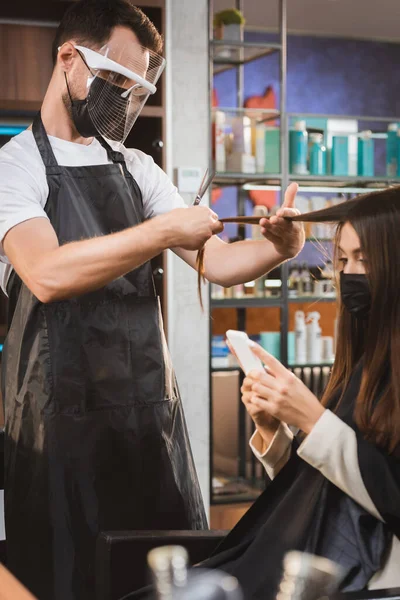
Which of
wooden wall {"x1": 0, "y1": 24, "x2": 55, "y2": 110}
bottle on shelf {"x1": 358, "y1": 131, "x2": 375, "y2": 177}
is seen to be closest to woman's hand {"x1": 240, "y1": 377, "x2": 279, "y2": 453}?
wooden wall {"x1": 0, "y1": 24, "x2": 55, "y2": 110}

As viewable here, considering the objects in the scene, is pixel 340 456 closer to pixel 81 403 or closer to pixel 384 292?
pixel 384 292

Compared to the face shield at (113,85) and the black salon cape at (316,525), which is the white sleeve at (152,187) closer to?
the face shield at (113,85)

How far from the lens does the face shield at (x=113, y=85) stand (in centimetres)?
187

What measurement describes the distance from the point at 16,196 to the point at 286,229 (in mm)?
617

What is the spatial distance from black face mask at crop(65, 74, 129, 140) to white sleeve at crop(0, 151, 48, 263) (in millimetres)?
188

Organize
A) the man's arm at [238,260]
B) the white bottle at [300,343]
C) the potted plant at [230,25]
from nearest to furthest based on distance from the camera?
the man's arm at [238,260] → the potted plant at [230,25] → the white bottle at [300,343]

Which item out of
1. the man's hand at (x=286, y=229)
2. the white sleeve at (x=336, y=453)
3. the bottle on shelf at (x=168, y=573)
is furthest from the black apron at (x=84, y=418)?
the bottle on shelf at (x=168, y=573)

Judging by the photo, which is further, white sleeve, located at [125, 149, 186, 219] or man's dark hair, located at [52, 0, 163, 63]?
white sleeve, located at [125, 149, 186, 219]

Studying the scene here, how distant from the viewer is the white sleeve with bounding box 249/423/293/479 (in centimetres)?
160

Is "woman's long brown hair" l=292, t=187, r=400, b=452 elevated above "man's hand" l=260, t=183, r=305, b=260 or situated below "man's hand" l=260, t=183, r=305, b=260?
below

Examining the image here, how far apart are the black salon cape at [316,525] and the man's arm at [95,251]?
46cm

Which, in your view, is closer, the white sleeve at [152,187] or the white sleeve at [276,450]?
the white sleeve at [276,450]

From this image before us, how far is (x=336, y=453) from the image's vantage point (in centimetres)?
132

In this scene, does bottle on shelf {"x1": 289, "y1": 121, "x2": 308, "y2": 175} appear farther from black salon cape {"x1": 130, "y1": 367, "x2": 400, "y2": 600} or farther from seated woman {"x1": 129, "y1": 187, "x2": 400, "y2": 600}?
black salon cape {"x1": 130, "y1": 367, "x2": 400, "y2": 600}
